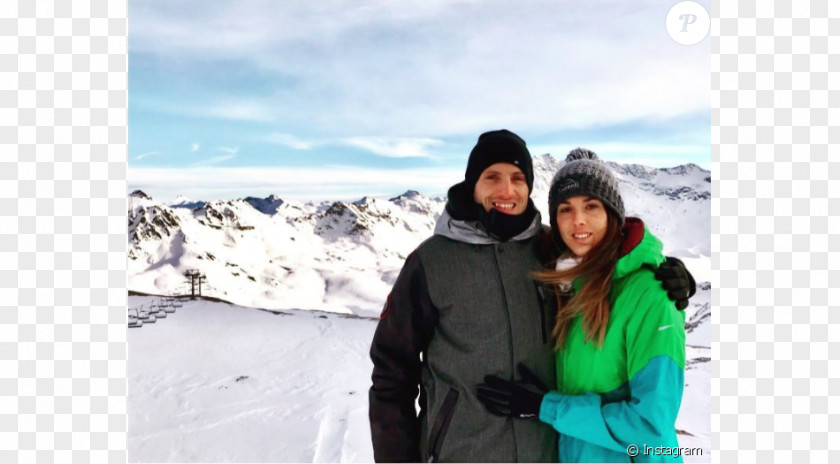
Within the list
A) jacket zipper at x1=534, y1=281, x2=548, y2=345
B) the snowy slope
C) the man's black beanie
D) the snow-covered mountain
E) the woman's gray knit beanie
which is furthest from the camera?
the snow-covered mountain

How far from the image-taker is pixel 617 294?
246 cm

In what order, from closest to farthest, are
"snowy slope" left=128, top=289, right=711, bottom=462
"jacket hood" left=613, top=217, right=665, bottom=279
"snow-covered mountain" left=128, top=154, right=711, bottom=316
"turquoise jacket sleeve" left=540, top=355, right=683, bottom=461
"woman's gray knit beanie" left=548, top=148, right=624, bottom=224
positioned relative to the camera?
"turquoise jacket sleeve" left=540, top=355, right=683, bottom=461, "jacket hood" left=613, top=217, right=665, bottom=279, "woman's gray knit beanie" left=548, top=148, right=624, bottom=224, "snowy slope" left=128, top=289, right=711, bottom=462, "snow-covered mountain" left=128, top=154, right=711, bottom=316

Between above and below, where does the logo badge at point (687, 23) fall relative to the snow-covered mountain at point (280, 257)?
above

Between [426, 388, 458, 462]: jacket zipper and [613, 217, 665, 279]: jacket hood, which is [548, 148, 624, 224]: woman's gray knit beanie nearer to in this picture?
[613, 217, 665, 279]: jacket hood

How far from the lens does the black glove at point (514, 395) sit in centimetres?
262

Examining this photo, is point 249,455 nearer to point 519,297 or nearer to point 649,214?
point 519,297

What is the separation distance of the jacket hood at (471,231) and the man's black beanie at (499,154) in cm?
22

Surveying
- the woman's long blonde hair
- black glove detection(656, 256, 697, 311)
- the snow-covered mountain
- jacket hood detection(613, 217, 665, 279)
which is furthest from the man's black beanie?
the snow-covered mountain

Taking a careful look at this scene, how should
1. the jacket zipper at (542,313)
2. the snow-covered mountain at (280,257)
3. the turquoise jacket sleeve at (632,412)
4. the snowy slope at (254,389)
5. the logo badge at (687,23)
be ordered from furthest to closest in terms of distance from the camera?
the snow-covered mountain at (280,257), the snowy slope at (254,389), the logo badge at (687,23), the jacket zipper at (542,313), the turquoise jacket sleeve at (632,412)

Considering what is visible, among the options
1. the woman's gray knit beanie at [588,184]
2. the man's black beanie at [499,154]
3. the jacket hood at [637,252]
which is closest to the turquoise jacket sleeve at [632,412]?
the jacket hood at [637,252]

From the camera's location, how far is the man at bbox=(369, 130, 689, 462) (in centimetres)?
276

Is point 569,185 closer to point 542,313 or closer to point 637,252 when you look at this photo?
point 637,252

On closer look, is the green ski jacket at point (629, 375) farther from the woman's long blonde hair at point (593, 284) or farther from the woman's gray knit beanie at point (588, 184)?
the woman's gray knit beanie at point (588, 184)

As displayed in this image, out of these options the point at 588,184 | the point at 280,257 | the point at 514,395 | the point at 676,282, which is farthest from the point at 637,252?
the point at 280,257
